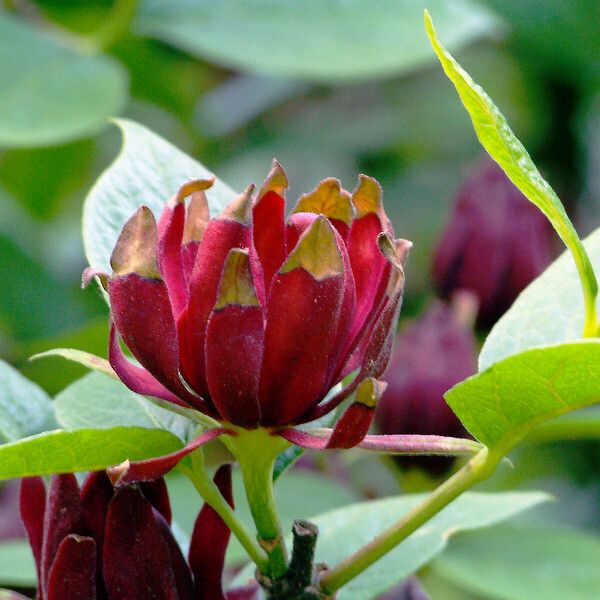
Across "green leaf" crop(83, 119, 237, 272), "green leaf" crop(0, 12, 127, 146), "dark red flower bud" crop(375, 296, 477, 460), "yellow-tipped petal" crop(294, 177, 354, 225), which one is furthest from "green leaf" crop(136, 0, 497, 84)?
"yellow-tipped petal" crop(294, 177, 354, 225)

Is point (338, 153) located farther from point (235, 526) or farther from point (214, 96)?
point (235, 526)

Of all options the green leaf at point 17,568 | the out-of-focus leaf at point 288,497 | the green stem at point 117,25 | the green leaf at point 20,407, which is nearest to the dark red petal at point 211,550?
the green leaf at point 20,407

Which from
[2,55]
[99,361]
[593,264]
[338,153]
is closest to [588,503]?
[338,153]

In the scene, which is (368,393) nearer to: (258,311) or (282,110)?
(258,311)

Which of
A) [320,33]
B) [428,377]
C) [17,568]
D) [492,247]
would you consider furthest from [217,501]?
[320,33]

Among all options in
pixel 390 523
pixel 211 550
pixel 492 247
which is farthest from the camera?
pixel 492 247

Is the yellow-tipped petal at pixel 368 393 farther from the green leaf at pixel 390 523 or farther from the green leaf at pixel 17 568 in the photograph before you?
the green leaf at pixel 17 568
